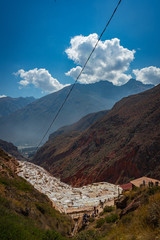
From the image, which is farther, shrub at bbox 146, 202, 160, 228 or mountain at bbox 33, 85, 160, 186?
mountain at bbox 33, 85, 160, 186

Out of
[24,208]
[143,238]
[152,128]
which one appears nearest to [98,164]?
[152,128]

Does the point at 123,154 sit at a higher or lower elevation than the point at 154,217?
higher

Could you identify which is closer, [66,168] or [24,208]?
[24,208]

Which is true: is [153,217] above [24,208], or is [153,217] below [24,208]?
above

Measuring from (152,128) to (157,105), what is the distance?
11018 mm

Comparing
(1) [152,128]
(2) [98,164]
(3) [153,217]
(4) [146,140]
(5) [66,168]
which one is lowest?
(5) [66,168]

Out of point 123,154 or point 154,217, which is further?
point 123,154

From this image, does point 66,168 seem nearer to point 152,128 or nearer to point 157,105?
point 152,128

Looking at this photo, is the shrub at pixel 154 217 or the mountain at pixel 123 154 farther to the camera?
the mountain at pixel 123 154

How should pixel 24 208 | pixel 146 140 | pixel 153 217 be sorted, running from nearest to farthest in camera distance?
pixel 153 217, pixel 24 208, pixel 146 140

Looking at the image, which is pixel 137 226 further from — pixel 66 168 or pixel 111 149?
pixel 66 168

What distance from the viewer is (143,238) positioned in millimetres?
4059

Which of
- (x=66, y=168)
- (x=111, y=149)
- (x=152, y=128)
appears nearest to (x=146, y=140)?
(x=152, y=128)

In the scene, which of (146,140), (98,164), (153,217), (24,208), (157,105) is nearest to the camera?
(153,217)
